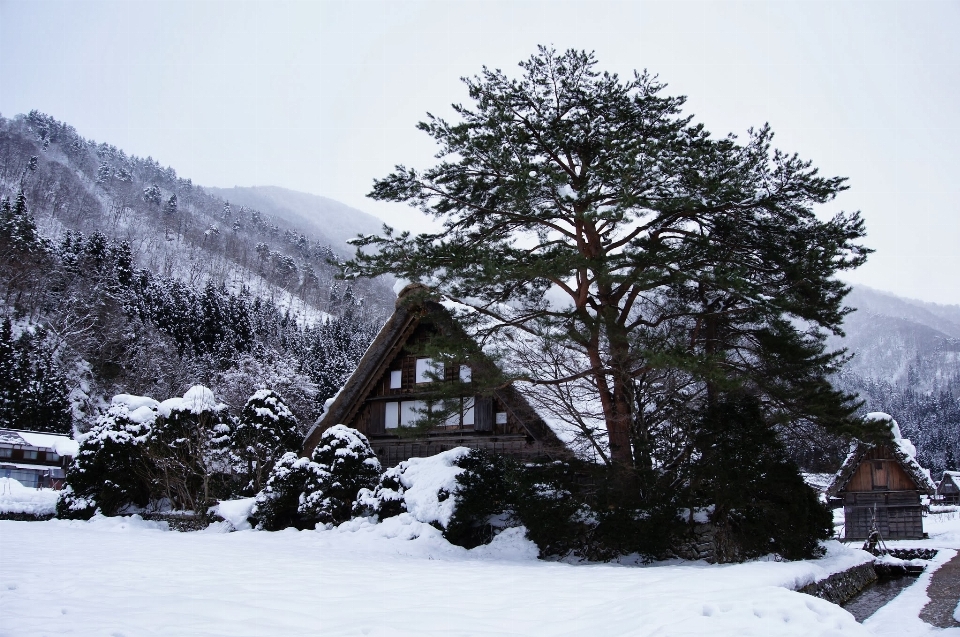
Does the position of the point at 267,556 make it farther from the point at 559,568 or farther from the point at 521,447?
the point at 521,447

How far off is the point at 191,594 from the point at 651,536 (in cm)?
779

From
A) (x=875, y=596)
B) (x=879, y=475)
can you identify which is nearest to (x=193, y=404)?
(x=875, y=596)

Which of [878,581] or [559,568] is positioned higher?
[559,568]

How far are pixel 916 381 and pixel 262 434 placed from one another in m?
159

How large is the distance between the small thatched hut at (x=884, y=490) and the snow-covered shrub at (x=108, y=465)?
23.6m

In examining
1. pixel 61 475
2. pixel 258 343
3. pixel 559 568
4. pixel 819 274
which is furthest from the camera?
pixel 258 343

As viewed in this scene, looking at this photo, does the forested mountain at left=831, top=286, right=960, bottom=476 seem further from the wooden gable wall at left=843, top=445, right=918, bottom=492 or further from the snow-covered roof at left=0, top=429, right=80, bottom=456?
the snow-covered roof at left=0, top=429, right=80, bottom=456

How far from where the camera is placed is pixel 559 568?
424 inches

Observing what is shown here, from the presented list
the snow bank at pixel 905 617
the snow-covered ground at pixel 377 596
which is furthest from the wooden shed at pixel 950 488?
the snow-covered ground at pixel 377 596

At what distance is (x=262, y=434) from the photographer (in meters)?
20.1

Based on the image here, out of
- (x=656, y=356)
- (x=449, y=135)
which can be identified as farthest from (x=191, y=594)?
(x=449, y=135)

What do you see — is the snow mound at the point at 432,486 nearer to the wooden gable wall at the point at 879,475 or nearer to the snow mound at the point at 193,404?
the snow mound at the point at 193,404

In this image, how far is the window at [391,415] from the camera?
19.0m

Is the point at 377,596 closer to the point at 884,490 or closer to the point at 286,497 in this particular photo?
the point at 286,497
